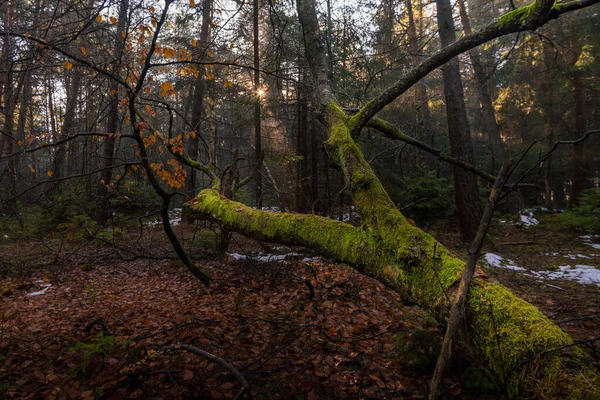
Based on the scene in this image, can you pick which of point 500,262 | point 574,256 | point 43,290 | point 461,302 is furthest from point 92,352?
point 574,256

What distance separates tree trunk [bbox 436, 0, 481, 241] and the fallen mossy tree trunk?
18.9 feet

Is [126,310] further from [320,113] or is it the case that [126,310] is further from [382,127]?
[382,127]

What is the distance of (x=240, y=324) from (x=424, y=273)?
269cm

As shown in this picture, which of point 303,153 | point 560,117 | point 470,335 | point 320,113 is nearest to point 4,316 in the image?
point 320,113

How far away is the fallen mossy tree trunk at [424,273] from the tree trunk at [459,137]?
5.77 meters

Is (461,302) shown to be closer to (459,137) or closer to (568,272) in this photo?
(568,272)

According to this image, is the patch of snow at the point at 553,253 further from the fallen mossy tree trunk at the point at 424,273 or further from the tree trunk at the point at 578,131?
the tree trunk at the point at 578,131

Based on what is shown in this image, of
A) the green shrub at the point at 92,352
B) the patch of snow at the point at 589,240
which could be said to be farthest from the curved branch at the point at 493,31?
the patch of snow at the point at 589,240

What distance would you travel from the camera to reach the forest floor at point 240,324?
2.55m

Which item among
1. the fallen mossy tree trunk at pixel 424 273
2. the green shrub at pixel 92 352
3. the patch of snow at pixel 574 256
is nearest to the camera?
the fallen mossy tree trunk at pixel 424 273

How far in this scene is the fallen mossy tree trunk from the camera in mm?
1503

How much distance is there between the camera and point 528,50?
13992 mm

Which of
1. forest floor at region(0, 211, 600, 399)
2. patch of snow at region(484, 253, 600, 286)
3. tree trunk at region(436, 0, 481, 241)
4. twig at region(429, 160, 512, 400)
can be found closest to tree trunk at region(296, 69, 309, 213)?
forest floor at region(0, 211, 600, 399)

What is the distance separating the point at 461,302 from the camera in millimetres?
1630
